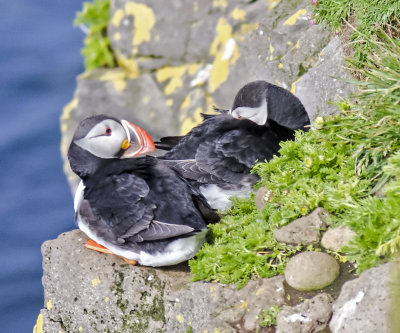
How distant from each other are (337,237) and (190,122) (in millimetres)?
4649

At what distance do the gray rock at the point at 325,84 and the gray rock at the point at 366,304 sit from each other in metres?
2.39

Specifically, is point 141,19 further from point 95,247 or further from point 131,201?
point 131,201

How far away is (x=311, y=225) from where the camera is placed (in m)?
4.29

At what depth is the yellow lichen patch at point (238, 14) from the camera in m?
8.12

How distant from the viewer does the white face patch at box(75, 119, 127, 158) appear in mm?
4879

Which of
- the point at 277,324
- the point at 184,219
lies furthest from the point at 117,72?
the point at 277,324

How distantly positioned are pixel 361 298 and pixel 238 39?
4954 mm

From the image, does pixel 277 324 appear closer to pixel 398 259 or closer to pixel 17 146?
pixel 398 259

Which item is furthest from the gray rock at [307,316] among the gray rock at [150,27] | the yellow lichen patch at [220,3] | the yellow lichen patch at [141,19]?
the yellow lichen patch at [141,19]

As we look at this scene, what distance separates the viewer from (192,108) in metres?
8.59

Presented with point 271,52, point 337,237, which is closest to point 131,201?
point 337,237

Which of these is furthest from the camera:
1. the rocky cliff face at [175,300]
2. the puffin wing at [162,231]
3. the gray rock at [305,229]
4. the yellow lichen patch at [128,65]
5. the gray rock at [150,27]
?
the yellow lichen patch at [128,65]

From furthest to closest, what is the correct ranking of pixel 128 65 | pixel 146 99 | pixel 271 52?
pixel 128 65, pixel 146 99, pixel 271 52

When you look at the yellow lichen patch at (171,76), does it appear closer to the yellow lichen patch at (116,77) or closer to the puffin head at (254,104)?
the yellow lichen patch at (116,77)
